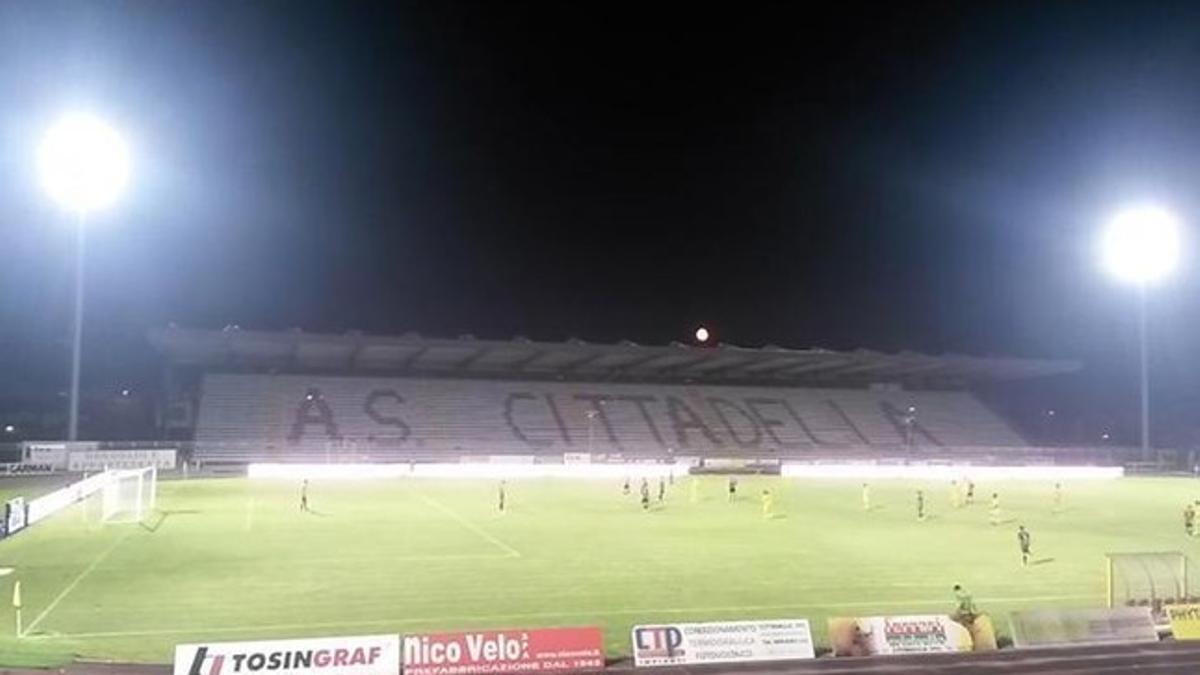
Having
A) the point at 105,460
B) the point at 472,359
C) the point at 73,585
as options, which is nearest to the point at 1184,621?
the point at 73,585

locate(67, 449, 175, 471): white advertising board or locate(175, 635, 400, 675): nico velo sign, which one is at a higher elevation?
locate(67, 449, 175, 471): white advertising board

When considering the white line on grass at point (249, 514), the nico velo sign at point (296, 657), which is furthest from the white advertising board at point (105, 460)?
the nico velo sign at point (296, 657)

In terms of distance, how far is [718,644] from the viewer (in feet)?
63.0

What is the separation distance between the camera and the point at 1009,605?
25875 millimetres

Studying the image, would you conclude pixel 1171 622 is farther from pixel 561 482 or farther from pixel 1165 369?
pixel 1165 369

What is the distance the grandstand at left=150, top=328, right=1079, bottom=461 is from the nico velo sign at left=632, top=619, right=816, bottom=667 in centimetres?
6067

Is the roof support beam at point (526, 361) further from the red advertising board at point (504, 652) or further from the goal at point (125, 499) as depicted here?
the red advertising board at point (504, 652)

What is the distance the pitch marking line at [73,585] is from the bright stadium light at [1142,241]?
61.5 m

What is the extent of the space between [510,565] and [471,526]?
10577mm

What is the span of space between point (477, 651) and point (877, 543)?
23.2 m

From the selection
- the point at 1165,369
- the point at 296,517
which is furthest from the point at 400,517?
the point at 1165,369

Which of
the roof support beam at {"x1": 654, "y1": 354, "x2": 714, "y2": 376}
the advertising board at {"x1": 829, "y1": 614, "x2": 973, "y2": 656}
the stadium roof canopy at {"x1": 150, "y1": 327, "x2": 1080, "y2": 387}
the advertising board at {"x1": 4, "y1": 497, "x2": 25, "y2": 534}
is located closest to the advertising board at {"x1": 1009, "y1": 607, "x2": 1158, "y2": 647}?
the advertising board at {"x1": 829, "y1": 614, "x2": 973, "y2": 656}

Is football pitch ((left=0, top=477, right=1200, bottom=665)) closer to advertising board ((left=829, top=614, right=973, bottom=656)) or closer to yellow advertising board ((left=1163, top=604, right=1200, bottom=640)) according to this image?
advertising board ((left=829, top=614, right=973, bottom=656))

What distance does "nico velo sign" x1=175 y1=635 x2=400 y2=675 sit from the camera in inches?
646
